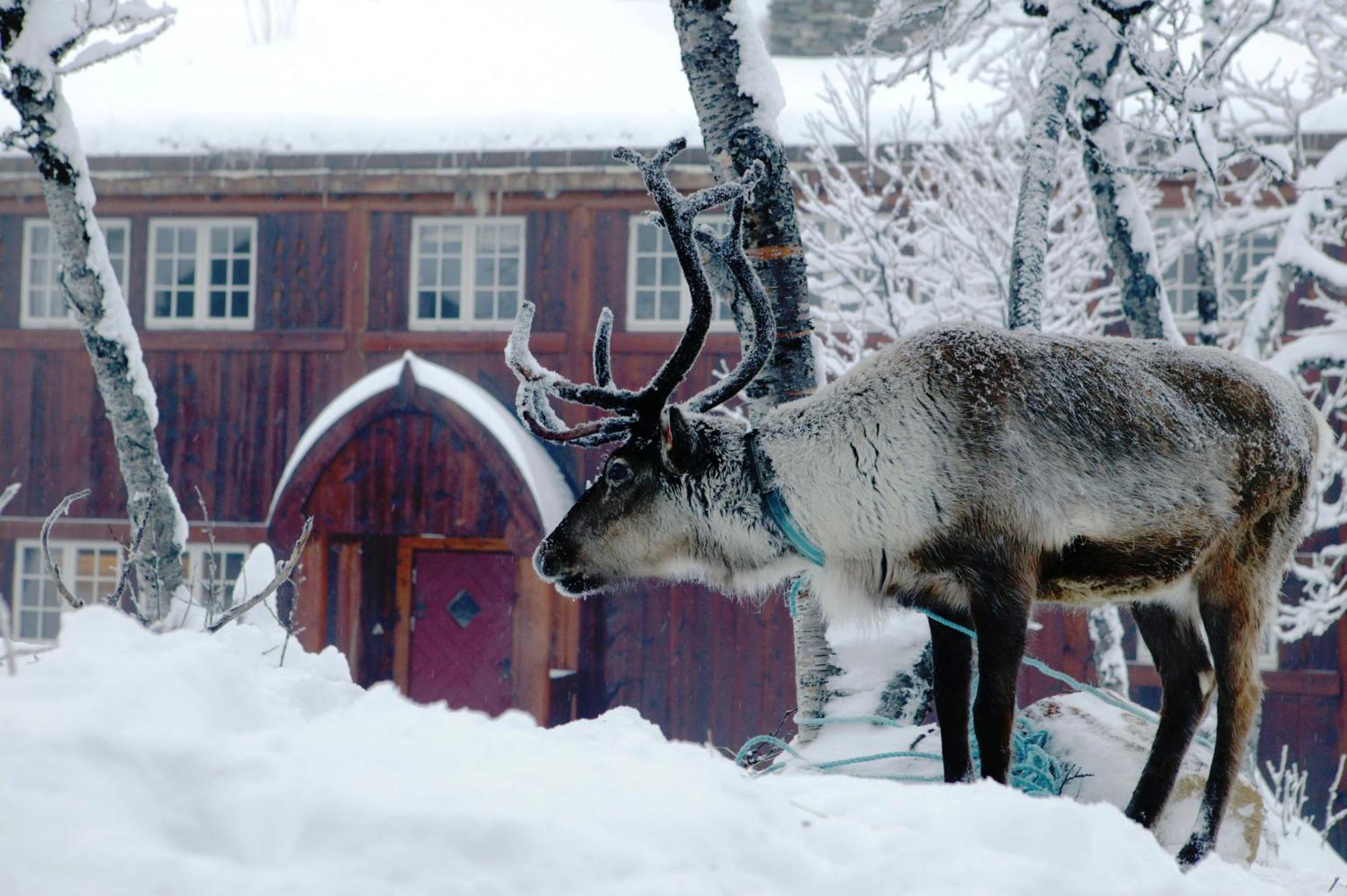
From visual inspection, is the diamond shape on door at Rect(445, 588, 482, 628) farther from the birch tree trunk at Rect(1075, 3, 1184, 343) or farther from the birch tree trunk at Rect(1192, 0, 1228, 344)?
the birch tree trunk at Rect(1075, 3, 1184, 343)

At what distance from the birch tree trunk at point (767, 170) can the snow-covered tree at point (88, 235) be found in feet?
12.3

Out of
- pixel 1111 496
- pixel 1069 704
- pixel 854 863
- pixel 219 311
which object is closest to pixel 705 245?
pixel 1111 496

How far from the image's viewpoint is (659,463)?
366 cm

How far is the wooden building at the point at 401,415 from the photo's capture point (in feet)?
38.0

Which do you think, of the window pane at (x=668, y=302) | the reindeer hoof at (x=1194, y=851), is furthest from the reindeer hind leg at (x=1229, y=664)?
the window pane at (x=668, y=302)

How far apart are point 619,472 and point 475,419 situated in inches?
308

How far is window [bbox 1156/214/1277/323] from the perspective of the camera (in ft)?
38.6

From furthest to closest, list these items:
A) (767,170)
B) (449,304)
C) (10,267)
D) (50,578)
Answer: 1. (10,267)
2. (50,578)
3. (449,304)
4. (767,170)

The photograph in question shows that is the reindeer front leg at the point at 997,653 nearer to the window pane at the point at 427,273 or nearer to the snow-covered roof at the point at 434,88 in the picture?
the snow-covered roof at the point at 434,88

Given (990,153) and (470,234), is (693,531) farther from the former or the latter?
(470,234)

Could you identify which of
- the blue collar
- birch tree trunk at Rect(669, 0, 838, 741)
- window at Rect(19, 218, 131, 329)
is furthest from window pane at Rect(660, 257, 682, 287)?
the blue collar

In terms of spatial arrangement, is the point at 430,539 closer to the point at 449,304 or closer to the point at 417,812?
the point at 449,304

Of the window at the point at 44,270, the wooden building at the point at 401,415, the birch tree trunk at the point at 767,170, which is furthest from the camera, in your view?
the window at the point at 44,270

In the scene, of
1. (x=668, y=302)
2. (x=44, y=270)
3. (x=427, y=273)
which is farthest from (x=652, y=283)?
(x=44, y=270)
